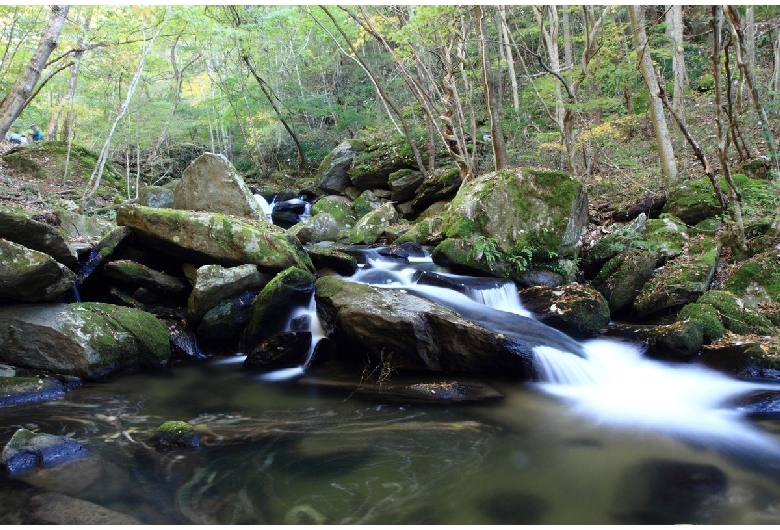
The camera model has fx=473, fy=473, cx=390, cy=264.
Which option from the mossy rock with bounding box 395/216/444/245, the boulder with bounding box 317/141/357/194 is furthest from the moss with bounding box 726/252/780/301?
the boulder with bounding box 317/141/357/194

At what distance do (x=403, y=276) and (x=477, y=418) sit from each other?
4.29m

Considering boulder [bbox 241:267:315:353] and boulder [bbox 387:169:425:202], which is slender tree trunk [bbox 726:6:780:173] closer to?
boulder [bbox 241:267:315:353]

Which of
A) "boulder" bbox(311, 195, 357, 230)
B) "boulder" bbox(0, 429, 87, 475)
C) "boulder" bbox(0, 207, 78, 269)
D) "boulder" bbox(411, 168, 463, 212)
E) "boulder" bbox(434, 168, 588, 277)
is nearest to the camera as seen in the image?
"boulder" bbox(0, 429, 87, 475)

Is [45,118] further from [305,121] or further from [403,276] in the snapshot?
[403,276]

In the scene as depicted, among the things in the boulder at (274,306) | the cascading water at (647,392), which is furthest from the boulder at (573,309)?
the boulder at (274,306)

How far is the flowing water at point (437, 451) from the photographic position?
3.36 metres

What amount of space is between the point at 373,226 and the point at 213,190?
13.8 ft

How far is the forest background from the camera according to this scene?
970 centimetres

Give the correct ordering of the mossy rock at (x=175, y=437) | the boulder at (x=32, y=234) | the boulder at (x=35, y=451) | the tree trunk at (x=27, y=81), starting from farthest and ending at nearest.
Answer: the tree trunk at (x=27, y=81) < the boulder at (x=32, y=234) < the mossy rock at (x=175, y=437) < the boulder at (x=35, y=451)

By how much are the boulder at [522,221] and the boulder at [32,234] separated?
20.7 ft

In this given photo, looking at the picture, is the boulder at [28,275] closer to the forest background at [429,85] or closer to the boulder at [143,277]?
the boulder at [143,277]

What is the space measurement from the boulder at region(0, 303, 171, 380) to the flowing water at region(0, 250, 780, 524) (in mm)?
385

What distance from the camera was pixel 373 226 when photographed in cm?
1286

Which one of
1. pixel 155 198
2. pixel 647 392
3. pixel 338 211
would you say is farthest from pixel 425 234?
pixel 155 198
